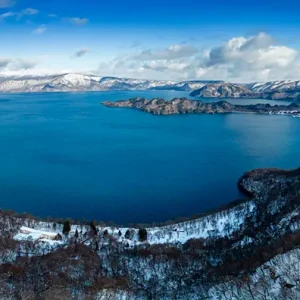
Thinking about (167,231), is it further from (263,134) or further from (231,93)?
(231,93)

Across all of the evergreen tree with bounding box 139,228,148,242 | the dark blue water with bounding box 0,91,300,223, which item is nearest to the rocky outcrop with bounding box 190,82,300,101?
the dark blue water with bounding box 0,91,300,223

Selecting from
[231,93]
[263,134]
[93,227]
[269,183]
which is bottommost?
[263,134]

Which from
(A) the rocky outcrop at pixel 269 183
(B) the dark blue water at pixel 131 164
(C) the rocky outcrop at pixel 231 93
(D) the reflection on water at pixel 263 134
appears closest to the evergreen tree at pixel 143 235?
(B) the dark blue water at pixel 131 164

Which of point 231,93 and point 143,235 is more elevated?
point 231,93

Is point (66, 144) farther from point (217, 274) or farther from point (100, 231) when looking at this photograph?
point (217, 274)

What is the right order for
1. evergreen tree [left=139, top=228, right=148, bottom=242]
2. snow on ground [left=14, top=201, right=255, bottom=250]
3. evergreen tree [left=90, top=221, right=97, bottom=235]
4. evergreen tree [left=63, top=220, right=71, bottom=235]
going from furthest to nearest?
evergreen tree [left=63, top=220, right=71, bottom=235], evergreen tree [left=90, top=221, right=97, bottom=235], evergreen tree [left=139, top=228, right=148, bottom=242], snow on ground [left=14, top=201, right=255, bottom=250]

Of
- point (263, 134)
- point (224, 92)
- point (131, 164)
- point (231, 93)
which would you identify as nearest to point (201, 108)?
point (263, 134)

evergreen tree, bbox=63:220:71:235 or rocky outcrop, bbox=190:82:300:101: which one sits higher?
rocky outcrop, bbox=190:82:300:101

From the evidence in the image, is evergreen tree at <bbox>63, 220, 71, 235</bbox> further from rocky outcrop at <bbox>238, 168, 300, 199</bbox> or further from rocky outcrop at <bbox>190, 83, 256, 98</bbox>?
rocky outcrop at <bbox>190, 83, 256, 98</bbox>
